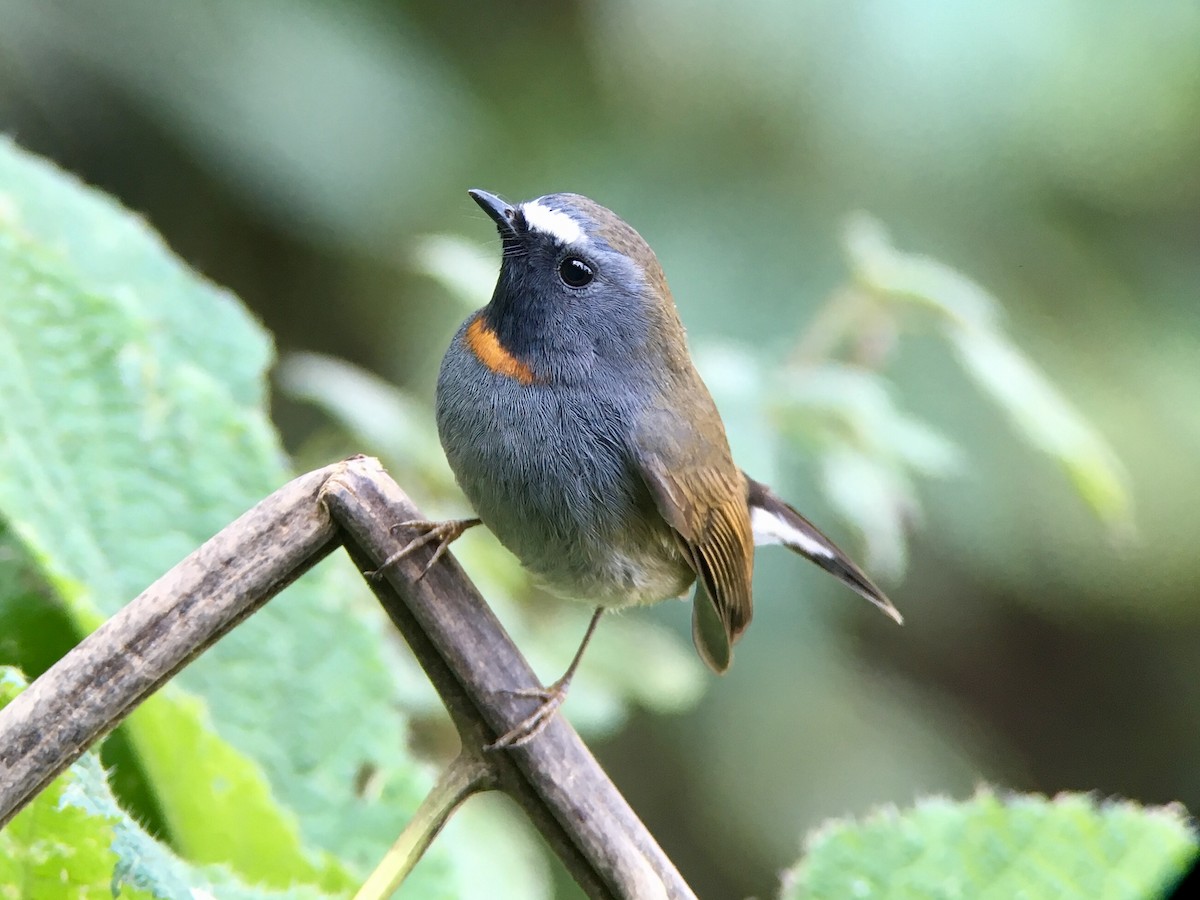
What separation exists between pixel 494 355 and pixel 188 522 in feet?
2.04

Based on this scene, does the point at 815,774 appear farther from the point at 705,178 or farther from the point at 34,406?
the point at 34,406

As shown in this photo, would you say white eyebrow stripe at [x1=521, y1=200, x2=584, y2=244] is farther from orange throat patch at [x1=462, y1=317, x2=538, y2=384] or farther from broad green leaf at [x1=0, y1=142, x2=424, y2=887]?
broad green leaf at [x1=0, y1=142, x2=424, y2=887]

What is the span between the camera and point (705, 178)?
441 cm

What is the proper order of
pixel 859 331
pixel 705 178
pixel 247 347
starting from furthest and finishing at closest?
pixel 705 178 < pixel 859 331 < pixel 247 347

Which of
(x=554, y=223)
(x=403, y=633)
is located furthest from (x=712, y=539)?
(x=403, y=633)

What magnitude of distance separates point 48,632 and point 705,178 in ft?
10.8

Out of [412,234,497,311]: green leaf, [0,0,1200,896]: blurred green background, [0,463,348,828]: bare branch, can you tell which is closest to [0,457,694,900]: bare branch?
[0,463,348,828]: bare branch

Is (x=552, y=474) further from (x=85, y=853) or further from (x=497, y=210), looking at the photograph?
(x=85, y=853)

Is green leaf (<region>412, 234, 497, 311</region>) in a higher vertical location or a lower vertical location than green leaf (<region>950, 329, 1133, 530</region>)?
higher

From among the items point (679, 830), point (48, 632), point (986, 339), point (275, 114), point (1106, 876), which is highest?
point (275, 114)

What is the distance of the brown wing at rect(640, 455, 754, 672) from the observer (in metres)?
2.18

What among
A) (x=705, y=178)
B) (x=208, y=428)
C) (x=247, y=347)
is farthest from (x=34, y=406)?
(x=705, y=178)

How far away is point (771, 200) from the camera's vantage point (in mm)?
4398

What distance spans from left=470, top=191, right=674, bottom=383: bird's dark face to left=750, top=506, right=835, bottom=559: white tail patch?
656 mm
